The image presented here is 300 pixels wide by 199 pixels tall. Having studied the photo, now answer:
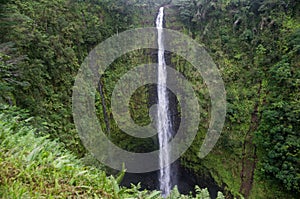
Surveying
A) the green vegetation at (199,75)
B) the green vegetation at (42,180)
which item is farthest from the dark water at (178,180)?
the green vegetation at (42,180)

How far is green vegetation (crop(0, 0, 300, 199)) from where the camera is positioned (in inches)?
372

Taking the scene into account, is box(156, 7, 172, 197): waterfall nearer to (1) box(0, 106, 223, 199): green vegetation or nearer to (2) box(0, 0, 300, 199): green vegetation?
(2) box(0, 0, 300, 199): green vegetation

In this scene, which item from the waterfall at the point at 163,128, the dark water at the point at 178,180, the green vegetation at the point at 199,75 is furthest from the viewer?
the waterfall at the point at 163,128

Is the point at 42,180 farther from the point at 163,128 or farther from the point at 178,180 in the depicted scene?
the point at 178,180

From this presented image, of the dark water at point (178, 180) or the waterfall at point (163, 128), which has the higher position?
the waterfall at point (163, 128)

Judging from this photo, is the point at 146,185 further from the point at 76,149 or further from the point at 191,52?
the point at 191,52

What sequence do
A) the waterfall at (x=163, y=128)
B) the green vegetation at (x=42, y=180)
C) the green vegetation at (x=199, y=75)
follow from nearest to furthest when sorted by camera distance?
the green vegetation at (x=42, y=180) → the green vegetation at (x=199, y=75) → the waterfall at (x=163, y=128)

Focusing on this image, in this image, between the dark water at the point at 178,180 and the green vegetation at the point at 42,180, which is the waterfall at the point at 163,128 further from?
the green vegetation at the point at 42,180

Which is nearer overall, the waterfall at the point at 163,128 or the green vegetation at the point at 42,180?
the green vegetation at the point at 42,180

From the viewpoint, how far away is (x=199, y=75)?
14.5m

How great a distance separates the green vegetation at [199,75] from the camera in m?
9.44

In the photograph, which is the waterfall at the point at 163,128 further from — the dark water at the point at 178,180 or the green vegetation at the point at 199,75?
the green vegetation at the point at 199,75

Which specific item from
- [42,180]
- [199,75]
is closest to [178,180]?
[199,75]

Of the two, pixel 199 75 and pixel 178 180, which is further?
pixel 178 180
